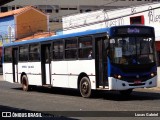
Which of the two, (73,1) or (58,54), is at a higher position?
(73,1)

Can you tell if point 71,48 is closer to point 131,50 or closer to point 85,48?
point 85,48

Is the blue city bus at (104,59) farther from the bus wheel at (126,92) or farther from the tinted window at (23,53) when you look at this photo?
the tinted window at (23,53)

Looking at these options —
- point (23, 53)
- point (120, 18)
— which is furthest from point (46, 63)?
point (120, 18)

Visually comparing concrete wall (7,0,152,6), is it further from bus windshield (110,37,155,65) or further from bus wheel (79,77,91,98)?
bus windshield (110,37,155,65)

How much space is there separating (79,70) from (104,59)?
6.19 feet

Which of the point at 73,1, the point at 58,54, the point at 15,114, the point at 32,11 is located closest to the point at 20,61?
the point at 58,54

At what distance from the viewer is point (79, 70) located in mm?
18797

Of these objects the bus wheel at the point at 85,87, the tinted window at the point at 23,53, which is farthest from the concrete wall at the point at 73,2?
the bus wheel at the point at 85,87

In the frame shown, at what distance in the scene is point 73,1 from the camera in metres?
97.0

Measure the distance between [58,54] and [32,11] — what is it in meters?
46.2

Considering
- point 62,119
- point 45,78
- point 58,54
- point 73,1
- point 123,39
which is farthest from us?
point 73,1

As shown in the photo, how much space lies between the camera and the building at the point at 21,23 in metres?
62.6

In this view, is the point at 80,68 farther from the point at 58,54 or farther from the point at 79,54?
the point at 58,54

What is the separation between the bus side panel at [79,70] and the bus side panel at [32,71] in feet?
10.9
